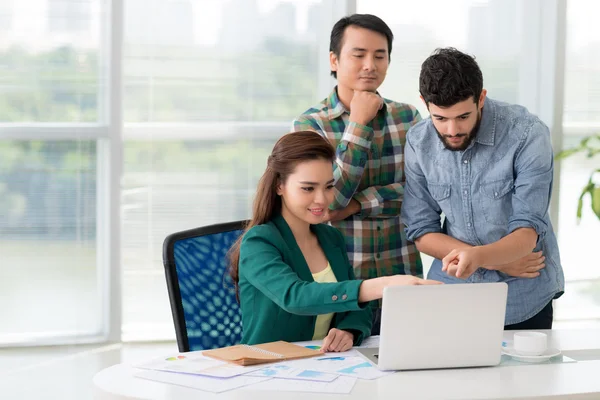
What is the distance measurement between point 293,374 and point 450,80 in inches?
34.7

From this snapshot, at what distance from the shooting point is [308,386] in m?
1.64

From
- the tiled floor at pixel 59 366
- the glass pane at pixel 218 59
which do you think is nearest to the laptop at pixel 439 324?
the tiled floor at pixel 59 366

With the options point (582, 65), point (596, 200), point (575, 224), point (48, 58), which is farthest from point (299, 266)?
point (582, 65)

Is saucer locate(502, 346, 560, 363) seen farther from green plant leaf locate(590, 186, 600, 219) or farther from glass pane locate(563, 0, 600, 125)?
glass pane locate(563, 0, 600, 125)

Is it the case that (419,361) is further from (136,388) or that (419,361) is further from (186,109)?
(186,109)

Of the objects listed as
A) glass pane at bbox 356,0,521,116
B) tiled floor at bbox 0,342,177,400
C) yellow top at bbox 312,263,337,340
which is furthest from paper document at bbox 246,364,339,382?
glass pane at bbox 356,0,521,116

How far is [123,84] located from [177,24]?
0.37 m

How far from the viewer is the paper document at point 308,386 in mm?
1613

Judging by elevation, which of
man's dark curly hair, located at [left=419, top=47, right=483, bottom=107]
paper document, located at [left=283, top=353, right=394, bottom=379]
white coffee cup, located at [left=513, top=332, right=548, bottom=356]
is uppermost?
man's dark curly hair, located at [left=419, top=47, right=483, bottom=107]

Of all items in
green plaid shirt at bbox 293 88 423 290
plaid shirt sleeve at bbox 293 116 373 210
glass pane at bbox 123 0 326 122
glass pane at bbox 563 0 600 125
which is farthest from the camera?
glass pane at bbox 563 0 600 125

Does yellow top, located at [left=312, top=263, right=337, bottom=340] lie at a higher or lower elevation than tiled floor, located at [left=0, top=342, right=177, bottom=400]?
higher

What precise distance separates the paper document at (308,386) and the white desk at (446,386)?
0.05 feet

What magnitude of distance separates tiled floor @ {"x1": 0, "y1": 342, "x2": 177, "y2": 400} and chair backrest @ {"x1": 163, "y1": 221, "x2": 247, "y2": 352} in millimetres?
1257

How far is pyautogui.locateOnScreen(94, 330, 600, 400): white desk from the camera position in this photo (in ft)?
5.22
